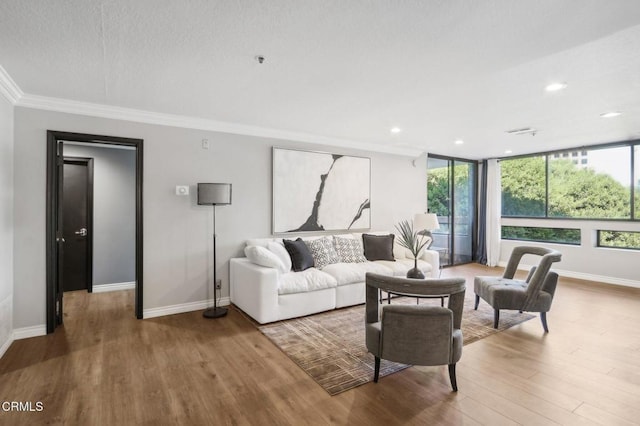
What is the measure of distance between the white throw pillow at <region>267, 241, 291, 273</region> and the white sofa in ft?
0.20

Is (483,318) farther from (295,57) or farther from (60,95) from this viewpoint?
(60,95)

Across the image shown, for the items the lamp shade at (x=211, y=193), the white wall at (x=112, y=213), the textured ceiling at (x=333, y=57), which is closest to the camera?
the textured ceiling at (x=333, y=57)

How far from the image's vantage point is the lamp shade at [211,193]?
12.6 ft

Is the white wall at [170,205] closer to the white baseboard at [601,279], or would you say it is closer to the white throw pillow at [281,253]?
the white throw pillow at [281,253]

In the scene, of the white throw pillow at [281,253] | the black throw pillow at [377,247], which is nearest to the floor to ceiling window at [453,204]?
the black throw pillow at [377,247]

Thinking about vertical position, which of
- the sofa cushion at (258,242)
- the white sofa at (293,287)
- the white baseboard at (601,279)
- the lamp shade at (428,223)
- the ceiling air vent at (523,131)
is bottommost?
the white baseboard at (601,279)

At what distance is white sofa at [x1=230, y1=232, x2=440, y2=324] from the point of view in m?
3.62

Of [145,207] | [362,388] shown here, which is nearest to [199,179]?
[145,207]

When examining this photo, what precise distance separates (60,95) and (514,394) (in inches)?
191

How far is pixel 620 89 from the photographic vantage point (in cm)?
304

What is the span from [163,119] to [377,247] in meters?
3.52

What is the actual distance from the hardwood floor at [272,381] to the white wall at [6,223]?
10.0 inches

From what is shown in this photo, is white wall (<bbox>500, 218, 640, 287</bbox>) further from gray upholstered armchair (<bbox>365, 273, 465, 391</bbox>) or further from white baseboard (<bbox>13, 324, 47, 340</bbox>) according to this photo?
white baseboard (<bbox>13, 324, 47, 340</bbox>)

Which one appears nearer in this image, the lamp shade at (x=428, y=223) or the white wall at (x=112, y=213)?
the lamp shade at (x=428, y=223)
